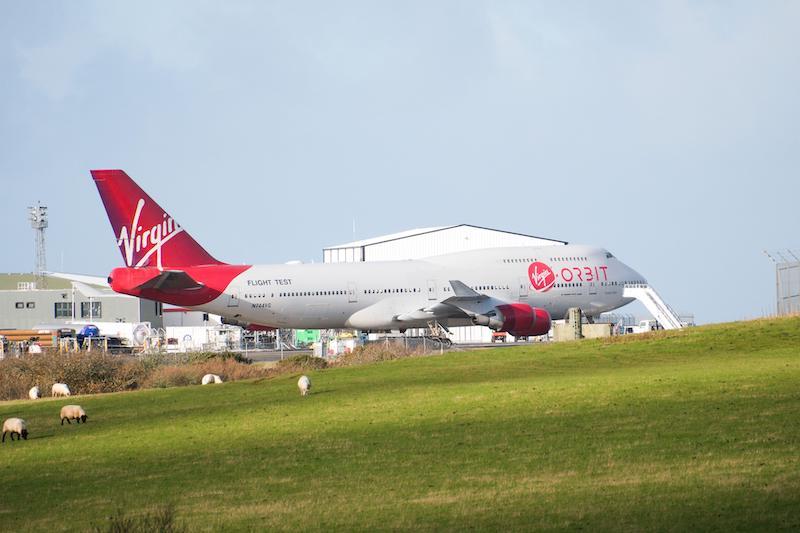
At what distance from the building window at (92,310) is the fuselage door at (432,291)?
5246cm

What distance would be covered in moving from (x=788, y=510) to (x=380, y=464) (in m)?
7.61

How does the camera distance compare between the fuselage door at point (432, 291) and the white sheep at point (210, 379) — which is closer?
→ the white sheep at point (210, 379)

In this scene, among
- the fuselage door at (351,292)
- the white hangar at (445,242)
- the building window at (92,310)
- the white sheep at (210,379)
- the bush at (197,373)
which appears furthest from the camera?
the building window at (92,310)

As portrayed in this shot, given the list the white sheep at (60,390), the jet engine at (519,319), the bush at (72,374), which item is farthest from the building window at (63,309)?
the white sheep at (60,390)

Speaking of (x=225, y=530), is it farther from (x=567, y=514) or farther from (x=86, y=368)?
(x=86, y=368)

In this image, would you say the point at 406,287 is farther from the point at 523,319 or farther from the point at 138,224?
the point at 138,224

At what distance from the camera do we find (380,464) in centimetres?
1972

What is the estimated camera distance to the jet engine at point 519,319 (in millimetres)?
62594

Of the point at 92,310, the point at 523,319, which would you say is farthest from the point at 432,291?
the point at 92,310

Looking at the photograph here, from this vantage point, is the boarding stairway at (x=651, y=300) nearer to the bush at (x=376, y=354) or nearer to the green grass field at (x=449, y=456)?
the bush at (x=376, y=354)

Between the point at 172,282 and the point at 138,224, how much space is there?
3710 mm

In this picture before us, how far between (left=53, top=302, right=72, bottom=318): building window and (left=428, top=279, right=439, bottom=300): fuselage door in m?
56.4

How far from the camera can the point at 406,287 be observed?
65.2 meters

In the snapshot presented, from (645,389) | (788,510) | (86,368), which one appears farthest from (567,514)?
(86,368)
